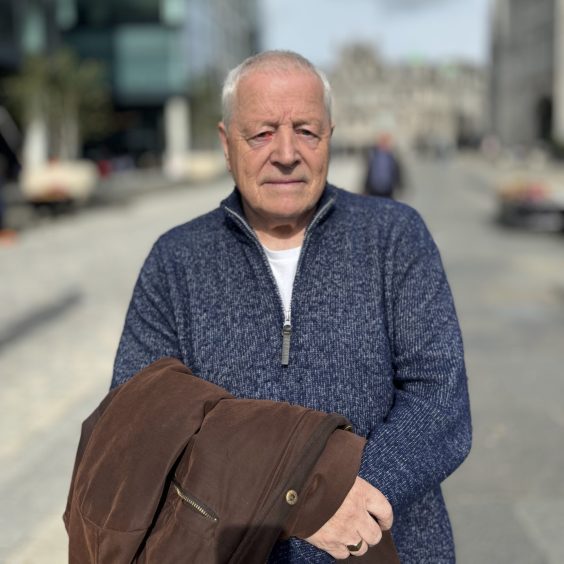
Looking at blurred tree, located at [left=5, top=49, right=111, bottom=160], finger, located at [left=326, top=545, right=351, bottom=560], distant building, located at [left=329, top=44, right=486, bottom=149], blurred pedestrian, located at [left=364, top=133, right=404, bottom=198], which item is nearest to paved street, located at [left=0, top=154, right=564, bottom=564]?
blurred pedestrian, located at [left=364, top=133, right=404, bottom=198]

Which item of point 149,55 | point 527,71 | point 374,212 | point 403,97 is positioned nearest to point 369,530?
point 374,212

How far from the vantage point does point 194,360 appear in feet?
6.86

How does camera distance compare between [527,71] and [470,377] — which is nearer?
[470,377]

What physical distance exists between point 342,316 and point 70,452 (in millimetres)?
3864

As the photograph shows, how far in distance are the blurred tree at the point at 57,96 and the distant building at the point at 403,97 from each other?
355ft

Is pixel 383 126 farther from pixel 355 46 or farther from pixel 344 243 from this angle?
pixel 355 46

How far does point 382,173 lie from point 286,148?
1374cm

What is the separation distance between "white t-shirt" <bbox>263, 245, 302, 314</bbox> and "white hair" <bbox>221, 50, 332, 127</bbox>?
1.08ft

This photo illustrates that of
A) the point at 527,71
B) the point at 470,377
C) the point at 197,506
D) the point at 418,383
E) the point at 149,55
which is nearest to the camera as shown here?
the point at 197,506

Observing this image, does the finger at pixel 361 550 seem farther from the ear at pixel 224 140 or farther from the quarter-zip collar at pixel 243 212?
the ear at pixel 224 140

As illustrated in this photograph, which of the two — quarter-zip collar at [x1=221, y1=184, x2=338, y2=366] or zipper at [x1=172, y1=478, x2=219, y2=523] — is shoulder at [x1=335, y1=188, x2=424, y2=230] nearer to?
quarter-zip collar at [x1=221, y1=184, x2=338, y2=366]

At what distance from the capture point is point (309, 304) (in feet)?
6.72

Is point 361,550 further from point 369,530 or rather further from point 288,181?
point 288,181

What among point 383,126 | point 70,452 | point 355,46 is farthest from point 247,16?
point 70,452
